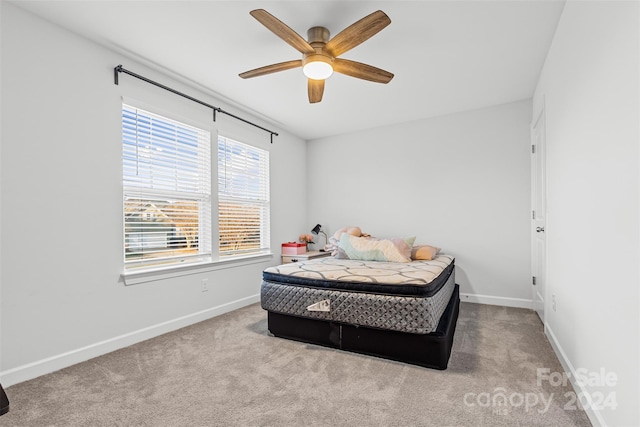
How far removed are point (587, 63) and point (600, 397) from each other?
165 cm

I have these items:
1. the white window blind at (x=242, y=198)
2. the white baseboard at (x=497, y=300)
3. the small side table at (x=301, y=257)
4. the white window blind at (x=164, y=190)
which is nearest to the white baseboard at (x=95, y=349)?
the white window blind at (x=164, y=190)

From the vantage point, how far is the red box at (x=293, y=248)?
14.5 ft

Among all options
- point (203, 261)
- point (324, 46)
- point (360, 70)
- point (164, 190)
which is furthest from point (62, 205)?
point (360, 70)

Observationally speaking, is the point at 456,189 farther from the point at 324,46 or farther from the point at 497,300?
the point at 324,46

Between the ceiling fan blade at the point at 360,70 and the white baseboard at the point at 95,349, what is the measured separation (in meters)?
2.67

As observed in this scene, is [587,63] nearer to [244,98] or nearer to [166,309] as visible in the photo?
[244,98]

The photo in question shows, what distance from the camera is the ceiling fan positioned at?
1.87 metres

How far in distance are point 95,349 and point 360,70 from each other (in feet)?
9.54

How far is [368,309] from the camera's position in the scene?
2330 mm

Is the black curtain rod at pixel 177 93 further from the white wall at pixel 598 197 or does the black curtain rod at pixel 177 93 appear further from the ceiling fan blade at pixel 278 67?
the white wall at pixel 598 197

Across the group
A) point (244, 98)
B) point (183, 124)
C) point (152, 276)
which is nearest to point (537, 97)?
point (244, 98)

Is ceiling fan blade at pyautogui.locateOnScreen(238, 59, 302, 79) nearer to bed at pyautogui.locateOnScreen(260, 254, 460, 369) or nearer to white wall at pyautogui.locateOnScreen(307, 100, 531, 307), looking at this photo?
bed at pyautogui.locateOnScreen(260, 254, 460, 369)

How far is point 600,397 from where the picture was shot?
1469 mm

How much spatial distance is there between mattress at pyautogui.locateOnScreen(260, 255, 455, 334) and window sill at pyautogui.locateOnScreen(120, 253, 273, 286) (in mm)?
866
